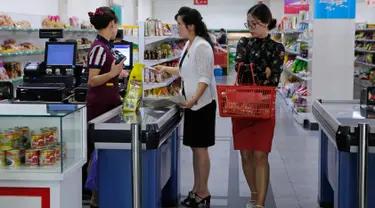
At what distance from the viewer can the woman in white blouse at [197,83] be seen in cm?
448

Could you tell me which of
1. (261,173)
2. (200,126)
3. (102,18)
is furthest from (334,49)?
(102,18)

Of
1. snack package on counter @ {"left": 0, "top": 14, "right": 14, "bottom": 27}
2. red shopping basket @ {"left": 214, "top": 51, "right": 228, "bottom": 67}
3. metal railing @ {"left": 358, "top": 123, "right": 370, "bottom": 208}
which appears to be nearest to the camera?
metal railing @ {"left": 358, "top": 123, "right": 370, "bottom": 208}

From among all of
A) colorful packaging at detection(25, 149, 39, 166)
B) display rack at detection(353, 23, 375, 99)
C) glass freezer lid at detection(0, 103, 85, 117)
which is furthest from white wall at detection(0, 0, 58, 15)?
display rack at detection(353, 23, 375, 99)

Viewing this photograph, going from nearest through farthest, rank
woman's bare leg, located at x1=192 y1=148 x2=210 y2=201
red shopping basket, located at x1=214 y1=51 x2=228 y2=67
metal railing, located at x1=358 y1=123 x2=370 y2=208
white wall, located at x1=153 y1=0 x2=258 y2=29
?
metal railing, located at x1=358 y1=123 x2=370 y2=208 < woman's bare leg, located at x1=192 y1=148 x2=210 y2=201 < red shopping basket, located at x1=214 y1=51 x2=228 y2=67 < white wall, located at x1=153 y1=0 x2=258 y2=29

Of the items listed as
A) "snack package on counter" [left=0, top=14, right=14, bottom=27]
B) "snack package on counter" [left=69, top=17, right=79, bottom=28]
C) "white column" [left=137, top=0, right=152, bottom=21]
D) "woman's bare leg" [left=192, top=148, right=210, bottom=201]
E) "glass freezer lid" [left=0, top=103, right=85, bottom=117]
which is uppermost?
"white column" [left=137, top=0, right=152, bottom=21]

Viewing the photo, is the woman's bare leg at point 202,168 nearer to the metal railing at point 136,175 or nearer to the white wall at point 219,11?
→ the metal railing at point 136,175

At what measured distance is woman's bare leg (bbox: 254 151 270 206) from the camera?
14.3ft

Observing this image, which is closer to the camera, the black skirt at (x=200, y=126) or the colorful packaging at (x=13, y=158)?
the colorful packaging at (x=13, y=158)

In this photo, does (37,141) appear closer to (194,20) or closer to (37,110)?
(37,110)

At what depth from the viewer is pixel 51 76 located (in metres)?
5.50

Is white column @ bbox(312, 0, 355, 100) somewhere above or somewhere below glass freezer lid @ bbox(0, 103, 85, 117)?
above

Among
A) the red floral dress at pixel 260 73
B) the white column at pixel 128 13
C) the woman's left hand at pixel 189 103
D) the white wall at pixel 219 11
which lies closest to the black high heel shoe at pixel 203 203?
the red floral dress at pixel 260 73

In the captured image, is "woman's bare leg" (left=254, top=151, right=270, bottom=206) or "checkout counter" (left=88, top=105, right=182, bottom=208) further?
"woman's bare leg" (left=254, top=151, right=270, bottom=206)

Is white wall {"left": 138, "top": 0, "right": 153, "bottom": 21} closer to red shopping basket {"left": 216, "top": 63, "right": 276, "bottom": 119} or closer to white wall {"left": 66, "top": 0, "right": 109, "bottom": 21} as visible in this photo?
white wall {"left": 66, "top": 0, "right": 109, "bottom": 21}
